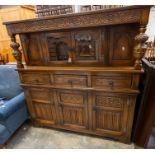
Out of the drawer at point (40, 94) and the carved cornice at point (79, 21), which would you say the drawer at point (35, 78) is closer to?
the drawer at point (40, 94)

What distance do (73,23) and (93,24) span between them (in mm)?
205

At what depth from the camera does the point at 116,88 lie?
54.2 inches

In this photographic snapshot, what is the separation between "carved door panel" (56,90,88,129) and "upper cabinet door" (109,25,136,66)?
1.84ft

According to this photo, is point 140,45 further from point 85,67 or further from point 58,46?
point 58,46

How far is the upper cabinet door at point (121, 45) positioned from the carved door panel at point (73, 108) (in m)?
0.56

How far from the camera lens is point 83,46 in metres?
1.51

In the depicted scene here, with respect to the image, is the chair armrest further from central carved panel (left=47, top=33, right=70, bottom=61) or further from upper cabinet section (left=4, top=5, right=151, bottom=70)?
central carved panel (left=47, top=33, right=70, bottom=61)

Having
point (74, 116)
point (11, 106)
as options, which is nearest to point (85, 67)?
point (74, 116)

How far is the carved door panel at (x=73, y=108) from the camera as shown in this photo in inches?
62.0

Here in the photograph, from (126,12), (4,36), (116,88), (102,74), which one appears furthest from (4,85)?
(4,36)

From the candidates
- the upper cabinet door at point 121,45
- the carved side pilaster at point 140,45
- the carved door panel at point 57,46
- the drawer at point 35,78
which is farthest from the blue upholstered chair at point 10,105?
the carved side pilaster at point 140,45

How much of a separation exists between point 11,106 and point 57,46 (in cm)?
100
